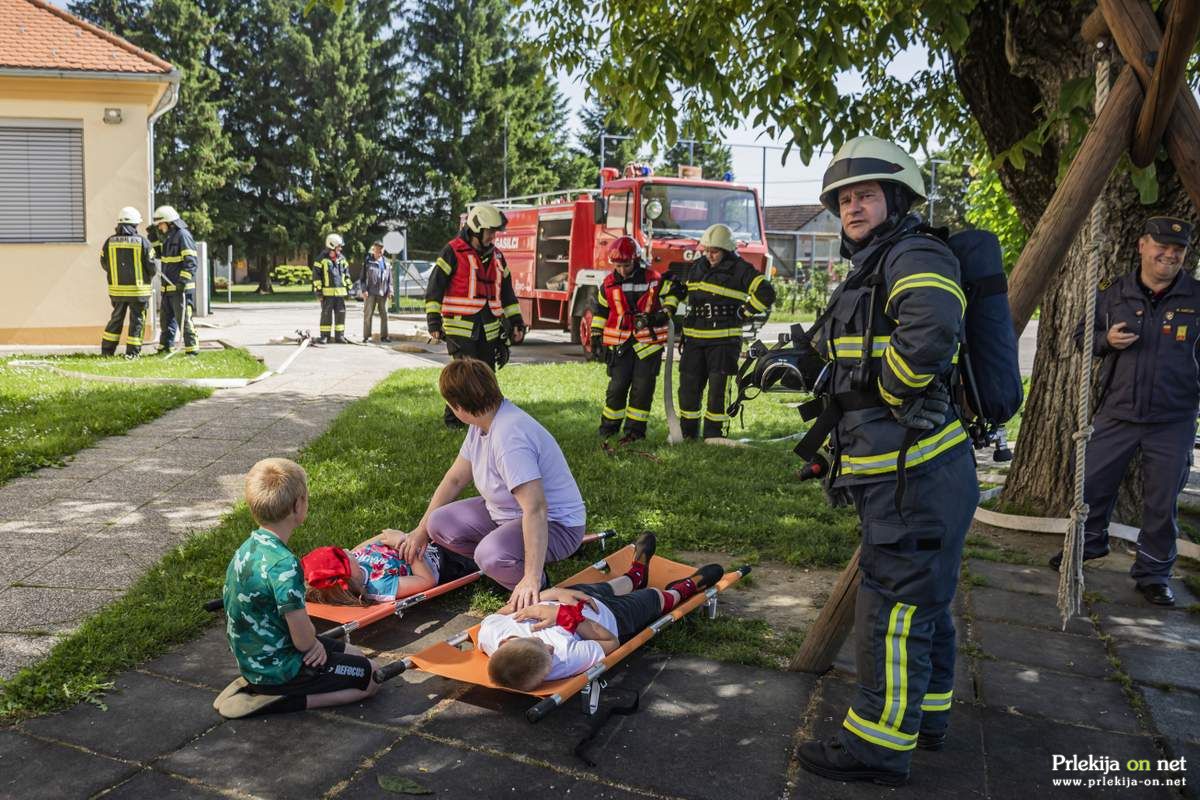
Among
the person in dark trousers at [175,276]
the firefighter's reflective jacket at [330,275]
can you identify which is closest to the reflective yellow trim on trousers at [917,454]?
the person in dark trousers at [175,276]

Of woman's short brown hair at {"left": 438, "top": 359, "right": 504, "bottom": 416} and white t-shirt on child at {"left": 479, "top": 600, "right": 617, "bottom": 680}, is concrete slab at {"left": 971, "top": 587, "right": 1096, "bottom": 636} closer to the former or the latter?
white t-shirt on child at {"left": 479, "top": 600, "right": 617, "bottom": 680}

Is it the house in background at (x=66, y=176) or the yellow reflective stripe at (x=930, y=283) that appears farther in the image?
the house in background at (x=66, y=176)

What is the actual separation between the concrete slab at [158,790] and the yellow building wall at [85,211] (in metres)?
13.7

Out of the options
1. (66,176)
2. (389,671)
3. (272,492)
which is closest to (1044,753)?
(389,671)

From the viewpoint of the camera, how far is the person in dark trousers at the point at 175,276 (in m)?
13.7

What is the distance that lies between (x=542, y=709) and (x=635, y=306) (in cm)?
588

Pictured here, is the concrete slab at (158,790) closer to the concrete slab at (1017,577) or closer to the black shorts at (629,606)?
the black shorts at (629,606)

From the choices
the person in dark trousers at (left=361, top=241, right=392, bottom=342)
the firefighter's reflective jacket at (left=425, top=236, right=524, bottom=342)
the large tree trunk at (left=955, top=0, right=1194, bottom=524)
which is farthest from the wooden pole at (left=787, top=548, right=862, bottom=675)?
the person in dark trousers at (left=361, top=241, right=392, bottom=342)

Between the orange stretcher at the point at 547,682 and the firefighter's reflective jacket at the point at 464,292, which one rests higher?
the firefighter's reflective jacket at the point at 464,292

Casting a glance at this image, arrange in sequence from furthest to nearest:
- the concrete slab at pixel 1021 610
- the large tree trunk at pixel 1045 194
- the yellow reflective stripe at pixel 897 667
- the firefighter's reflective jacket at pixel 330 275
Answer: the firefighter's reflective jacket at pixel 330 275
the large tree trunk at pixel 1045 194
the concrete slab at pixel 1021 610
the yellow reflective stripe at pixel 897 667

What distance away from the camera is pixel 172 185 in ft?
135

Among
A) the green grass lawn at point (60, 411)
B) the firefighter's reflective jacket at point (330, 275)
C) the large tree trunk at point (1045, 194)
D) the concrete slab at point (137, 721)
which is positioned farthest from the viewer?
the firefighter's reflective jacket at point (330, 275)

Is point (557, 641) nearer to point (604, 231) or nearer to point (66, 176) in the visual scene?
point (604, 231)

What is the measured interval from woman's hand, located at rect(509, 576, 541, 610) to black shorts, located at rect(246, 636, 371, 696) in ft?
2.02
